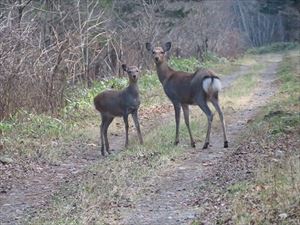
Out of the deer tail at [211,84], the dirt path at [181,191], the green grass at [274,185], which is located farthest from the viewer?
the deer tail at [211,84]

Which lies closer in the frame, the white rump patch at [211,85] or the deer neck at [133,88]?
the white rump patch at [211,85]

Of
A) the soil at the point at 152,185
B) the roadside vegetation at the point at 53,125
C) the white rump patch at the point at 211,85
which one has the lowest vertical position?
the roadside vegetation at the point at 53,125

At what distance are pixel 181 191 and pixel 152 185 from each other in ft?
1.67

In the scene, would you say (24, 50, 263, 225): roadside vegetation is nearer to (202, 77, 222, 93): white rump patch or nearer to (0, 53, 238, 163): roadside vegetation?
A: (202, 77, 222, 93): white rump patch

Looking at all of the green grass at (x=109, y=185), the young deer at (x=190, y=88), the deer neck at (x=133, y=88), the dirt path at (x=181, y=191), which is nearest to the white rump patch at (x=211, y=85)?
the young deer at (x=190, y=88)

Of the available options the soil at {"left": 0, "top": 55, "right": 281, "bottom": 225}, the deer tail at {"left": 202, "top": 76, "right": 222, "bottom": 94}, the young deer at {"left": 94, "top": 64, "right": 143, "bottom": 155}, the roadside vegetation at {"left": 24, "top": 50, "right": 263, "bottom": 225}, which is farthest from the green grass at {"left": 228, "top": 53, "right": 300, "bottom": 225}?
the young deer at {"left": 94, "top": 64, "right": 143, "bottom": 155}

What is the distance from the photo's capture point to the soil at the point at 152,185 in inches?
300

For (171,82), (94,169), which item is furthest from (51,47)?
(94,169)

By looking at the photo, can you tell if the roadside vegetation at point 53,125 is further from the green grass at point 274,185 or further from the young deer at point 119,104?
the green grass at point 274,185

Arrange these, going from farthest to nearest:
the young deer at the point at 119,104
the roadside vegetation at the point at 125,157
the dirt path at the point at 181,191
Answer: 1. the young deer at the point at 119,104
2. the dirt path at the point at 181,191
3. the roadside vegetation at the point at 125,157

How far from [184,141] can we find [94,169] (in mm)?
2708

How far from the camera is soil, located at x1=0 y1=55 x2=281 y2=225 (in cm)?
762

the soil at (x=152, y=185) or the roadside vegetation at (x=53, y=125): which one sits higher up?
the soil at (x=152, y=185)

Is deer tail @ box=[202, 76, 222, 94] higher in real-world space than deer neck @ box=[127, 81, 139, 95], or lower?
higher
